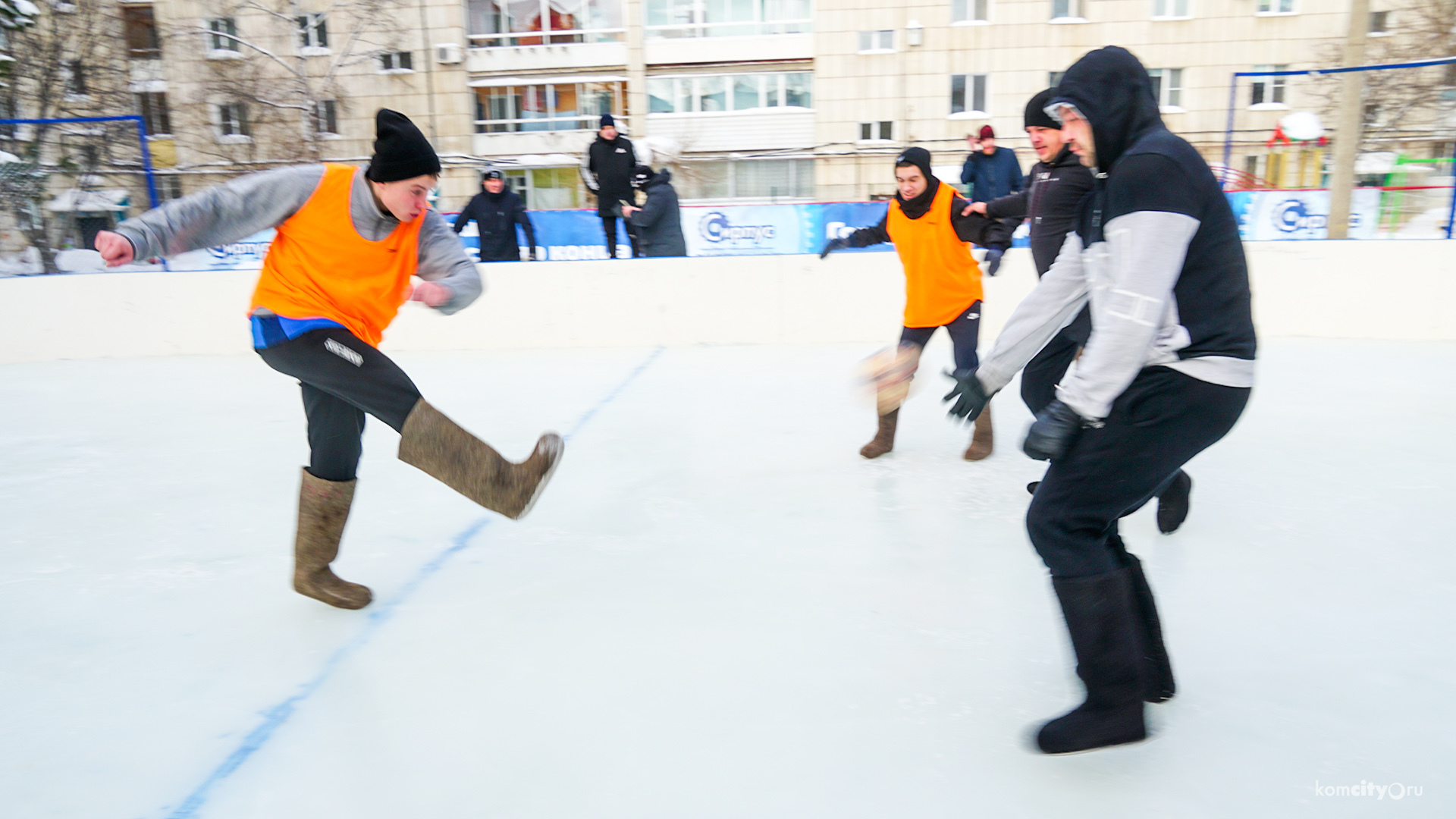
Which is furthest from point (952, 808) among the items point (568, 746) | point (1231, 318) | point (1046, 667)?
point (1231, 318)

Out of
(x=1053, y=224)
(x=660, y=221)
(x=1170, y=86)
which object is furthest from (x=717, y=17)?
(x=1053, y=224)

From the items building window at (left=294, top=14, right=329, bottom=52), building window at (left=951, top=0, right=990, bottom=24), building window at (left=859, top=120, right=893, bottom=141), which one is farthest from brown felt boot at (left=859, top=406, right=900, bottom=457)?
building window at (left=294, top=14, right=329, bottom=52)

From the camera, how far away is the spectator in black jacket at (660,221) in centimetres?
705

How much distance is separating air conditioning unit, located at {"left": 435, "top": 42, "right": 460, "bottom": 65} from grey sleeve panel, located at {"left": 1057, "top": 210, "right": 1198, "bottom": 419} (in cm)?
2267

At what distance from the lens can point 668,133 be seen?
21.3 meters

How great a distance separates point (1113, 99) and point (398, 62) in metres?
23.2

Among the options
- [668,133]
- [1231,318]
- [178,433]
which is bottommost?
[178,433]

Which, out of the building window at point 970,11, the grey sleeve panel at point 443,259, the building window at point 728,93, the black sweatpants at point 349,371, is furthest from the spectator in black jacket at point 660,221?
the building window at point 970,11

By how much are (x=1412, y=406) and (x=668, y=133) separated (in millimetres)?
18775

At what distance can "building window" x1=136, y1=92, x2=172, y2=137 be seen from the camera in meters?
21.4

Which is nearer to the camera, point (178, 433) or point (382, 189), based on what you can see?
point (382, 189)

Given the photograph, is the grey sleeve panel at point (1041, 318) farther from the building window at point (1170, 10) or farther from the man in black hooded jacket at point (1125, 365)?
the building window at point (1170, 10)

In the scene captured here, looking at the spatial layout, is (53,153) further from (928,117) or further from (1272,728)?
(928,117)

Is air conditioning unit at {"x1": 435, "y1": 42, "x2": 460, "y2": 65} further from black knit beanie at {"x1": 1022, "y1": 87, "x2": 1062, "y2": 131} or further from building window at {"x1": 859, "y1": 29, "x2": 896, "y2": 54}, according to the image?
black knit beanie at {"x1": 1022, "y1": 87, "x2": 1062, "y2": 131}
